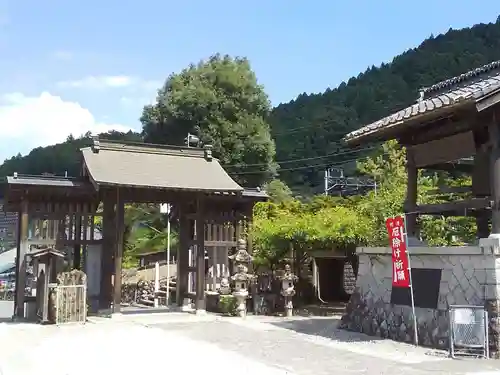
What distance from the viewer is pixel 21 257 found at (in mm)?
16594

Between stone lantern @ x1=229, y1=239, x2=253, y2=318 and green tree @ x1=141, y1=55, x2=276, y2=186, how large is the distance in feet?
52.0

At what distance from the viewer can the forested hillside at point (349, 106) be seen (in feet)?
149

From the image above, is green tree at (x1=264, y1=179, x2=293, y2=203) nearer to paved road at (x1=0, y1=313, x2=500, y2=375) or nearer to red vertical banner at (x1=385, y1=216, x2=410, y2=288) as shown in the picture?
paved road at (x1=0, y1=313, x2=500, y2=375)

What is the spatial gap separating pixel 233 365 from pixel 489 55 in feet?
140

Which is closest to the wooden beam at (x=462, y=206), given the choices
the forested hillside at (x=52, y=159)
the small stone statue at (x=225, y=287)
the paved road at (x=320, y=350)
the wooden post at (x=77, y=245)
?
the paved road at (x=320, y=350)

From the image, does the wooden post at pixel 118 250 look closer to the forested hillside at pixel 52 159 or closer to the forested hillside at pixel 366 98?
the forested hillside at pixel 366 98

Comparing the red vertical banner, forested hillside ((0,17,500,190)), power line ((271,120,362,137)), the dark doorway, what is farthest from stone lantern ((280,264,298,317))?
power line ((271,120,362,137))

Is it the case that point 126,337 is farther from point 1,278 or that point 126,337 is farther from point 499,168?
point 1,278

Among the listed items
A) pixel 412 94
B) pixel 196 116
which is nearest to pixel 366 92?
pixel 412 94

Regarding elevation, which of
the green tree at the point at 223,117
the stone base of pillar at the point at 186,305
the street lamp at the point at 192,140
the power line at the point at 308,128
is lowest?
the stone base of pillar at the point at 186,305

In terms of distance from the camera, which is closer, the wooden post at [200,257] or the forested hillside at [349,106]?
the wooden post at [200,257]

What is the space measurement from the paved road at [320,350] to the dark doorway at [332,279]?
7.92m

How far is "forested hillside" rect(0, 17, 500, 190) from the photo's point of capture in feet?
149

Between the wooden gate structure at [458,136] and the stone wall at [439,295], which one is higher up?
the wooden gate structure at [458,136]
